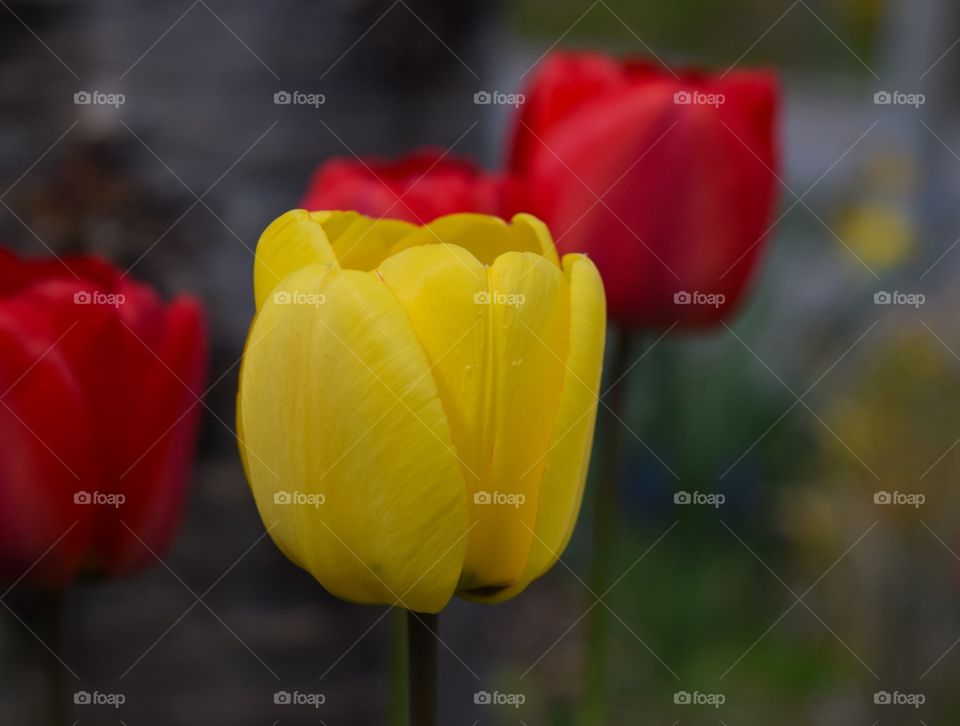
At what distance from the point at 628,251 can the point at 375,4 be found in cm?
41

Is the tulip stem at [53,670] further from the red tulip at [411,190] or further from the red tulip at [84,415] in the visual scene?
the red tulip at [411,190]

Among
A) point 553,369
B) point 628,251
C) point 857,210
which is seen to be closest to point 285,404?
point 553,369

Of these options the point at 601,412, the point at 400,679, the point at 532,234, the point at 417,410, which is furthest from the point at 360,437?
the point at 601,412

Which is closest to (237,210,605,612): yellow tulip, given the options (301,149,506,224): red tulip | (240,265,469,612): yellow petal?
(240,265,469,612): yellow petal

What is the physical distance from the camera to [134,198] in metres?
0.94

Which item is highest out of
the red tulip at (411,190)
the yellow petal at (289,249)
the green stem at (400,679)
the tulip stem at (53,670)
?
the red tulip at (411,190)

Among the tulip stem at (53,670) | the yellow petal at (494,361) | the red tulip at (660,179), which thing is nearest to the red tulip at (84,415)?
the tulip stem at (53,670)

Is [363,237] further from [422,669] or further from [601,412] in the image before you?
[601,412]

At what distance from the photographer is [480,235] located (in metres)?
0.58

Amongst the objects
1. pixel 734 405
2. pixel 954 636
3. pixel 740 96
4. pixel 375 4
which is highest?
pixel 375 4

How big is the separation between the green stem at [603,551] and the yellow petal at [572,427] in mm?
100

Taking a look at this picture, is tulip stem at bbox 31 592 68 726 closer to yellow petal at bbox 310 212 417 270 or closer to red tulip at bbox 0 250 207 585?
red tulip at bbox 0 250 207 585

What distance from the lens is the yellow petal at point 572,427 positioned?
51 cm

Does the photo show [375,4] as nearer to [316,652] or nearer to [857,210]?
[316,652]
